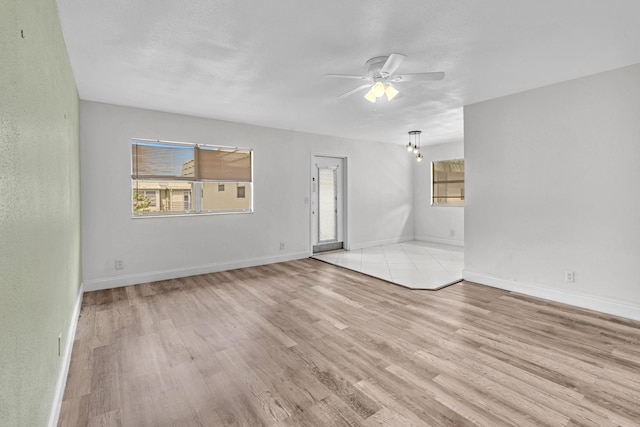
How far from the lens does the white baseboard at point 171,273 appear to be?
13.4 feet

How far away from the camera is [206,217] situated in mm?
4891

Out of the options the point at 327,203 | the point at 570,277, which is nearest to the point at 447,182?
the point at 327,203

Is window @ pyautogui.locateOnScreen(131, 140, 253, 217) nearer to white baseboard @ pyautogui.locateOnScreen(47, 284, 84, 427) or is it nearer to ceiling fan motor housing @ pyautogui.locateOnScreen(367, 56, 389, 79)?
white baseboard @ pyautogui.locateOnScreen(47, 284, 84, 427)

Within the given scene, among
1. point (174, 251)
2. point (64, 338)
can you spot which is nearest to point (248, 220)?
point (174, 251)

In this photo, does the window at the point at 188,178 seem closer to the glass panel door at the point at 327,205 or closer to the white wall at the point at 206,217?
the white wall at the point at 206,217

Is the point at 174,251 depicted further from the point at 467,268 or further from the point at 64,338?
the point at 467,268

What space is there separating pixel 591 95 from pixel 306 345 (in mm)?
3939

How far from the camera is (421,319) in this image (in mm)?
3076

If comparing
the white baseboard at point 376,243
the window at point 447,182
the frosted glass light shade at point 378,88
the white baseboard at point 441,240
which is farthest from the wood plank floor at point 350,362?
the window at point 447,182

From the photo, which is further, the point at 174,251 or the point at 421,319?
the point at 174,251

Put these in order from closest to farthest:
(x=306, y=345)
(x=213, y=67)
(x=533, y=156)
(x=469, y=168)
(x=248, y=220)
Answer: (x=306, y=345) → (x=213, y=67) → (x=533, y=156) → (x=469, y=168) → (x=248, y=220)

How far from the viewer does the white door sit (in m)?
6.28

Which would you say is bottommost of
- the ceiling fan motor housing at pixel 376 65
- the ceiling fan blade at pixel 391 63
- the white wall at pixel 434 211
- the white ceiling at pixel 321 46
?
the white wall at pixel 434 211

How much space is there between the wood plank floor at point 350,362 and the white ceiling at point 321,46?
8.26 ft
